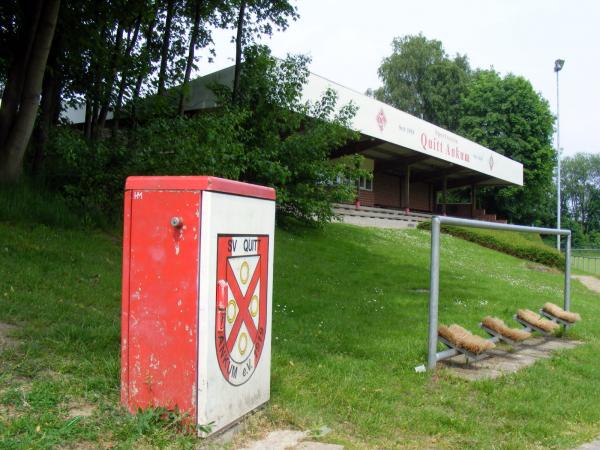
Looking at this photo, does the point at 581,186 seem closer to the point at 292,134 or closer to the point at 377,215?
the point at 377,215

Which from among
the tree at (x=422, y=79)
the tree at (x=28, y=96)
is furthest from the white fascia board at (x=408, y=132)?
the tree at (x=422, y=79)

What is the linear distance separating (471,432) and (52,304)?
3.97 meters

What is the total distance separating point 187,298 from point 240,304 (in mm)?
414

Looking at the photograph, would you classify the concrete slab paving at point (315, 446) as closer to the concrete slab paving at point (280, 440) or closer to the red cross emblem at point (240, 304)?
the concrete slab paving at point (280, 440)

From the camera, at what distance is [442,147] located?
99.0 feet

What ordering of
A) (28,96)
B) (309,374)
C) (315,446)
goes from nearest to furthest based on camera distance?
(315,446), (309,374), (28,96)

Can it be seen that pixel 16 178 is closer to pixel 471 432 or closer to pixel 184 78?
pixel 184 78

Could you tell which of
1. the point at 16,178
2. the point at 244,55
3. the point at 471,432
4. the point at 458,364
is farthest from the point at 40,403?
the point at 244,55

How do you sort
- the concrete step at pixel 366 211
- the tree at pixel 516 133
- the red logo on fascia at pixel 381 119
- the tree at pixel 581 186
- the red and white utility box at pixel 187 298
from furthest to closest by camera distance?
the tree at pixel 581 186 → the tree at pixel 516 133 → the concrete step at pixel 366 211 → the red logo on fascia at pixel 381 119 → the red and white utility box at pixel 187 298

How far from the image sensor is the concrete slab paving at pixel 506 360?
5.49 metres

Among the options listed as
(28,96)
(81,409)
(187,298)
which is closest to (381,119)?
(28,96)

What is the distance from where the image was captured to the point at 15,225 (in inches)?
336

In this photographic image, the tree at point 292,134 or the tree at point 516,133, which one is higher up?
the tree at point 516,133

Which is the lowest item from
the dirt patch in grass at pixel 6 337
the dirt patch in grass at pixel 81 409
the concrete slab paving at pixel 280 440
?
the concrete slab paving at pixel 280 440
